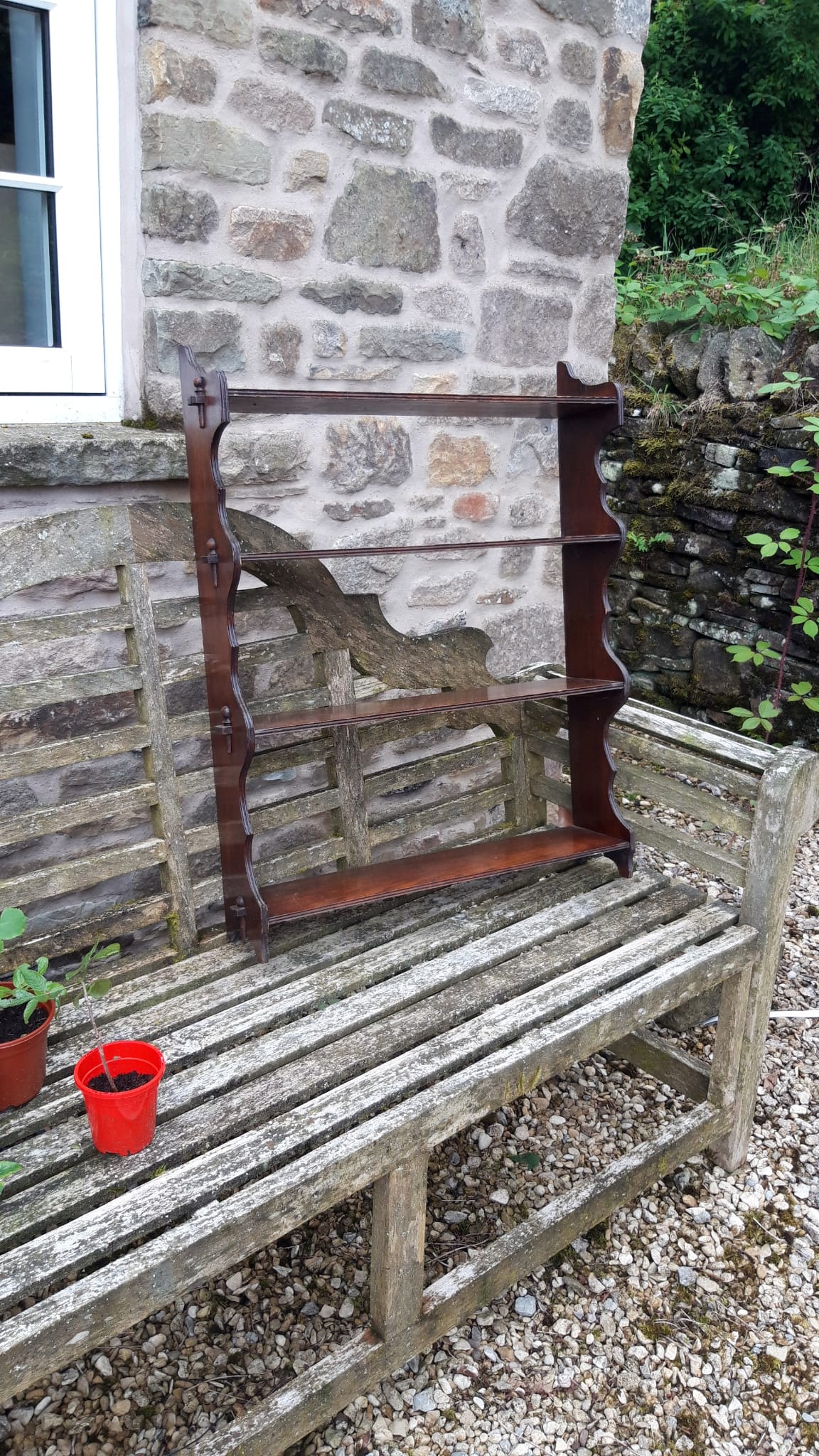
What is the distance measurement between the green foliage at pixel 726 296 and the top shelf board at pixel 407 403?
6.83ft

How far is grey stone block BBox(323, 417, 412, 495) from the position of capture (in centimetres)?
269

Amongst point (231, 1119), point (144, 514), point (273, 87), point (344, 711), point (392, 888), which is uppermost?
point (273, 87)

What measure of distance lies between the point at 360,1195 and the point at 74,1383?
2.33 ft

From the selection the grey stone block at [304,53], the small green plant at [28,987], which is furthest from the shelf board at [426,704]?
the grey stone block at [304,53]

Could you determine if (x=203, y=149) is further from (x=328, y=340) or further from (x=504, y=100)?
(x=504, y=100)

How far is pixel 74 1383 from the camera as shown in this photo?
76.7 inches

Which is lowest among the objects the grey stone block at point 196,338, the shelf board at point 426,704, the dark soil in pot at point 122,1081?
the dark soil in pot at point 122,1081

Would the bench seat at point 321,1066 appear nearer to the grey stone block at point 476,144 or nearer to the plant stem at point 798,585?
the grey stone block at point 476,144

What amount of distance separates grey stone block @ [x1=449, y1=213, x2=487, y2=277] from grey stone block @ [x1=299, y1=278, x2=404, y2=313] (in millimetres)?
217

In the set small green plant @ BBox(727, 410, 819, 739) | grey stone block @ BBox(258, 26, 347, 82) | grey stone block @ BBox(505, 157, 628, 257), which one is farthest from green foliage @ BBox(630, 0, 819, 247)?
grey stone block @ BBox(258, 26, 347, 82)

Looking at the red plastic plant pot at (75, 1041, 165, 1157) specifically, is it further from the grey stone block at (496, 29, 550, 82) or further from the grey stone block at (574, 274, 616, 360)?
the grey stone block at (496, 29, 550, 82)

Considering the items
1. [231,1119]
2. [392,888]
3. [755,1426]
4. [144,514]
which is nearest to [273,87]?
[144,514]

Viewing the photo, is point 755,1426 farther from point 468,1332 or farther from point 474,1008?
point 474,1008

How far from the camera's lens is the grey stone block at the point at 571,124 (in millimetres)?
2914
